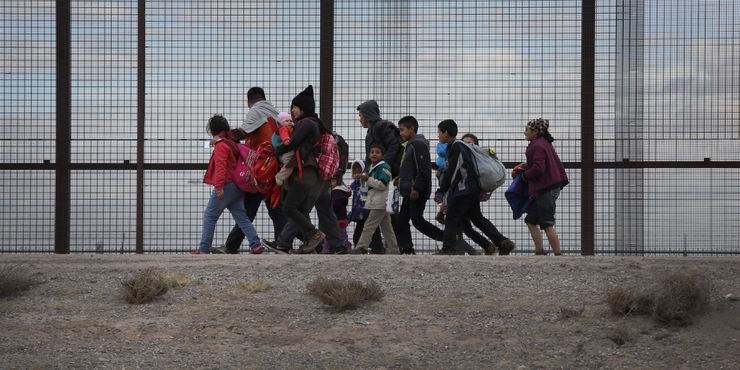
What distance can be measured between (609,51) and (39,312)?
25.8 ft

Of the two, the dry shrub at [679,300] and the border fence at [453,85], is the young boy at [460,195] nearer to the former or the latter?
the border fence at [453,85]

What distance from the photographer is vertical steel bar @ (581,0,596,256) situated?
14594mm

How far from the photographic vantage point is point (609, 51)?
47.8 feet

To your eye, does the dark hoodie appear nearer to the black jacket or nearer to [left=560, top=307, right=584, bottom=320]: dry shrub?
the black jacket

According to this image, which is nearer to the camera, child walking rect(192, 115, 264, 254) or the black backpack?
child walking rect(192, 115, 264, 254)

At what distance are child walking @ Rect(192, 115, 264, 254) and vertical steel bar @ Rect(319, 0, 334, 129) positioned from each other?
7.54 feet

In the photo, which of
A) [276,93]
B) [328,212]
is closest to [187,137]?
[276,93]

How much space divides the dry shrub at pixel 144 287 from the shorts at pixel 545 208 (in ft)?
13.3

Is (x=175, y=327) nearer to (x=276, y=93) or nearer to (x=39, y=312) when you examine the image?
(x=39, y=312)

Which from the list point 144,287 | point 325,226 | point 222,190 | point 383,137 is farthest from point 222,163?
point 144,287

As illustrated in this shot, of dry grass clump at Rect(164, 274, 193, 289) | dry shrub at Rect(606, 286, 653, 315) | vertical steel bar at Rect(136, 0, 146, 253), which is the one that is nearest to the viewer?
dry shrub at Rect(606, 286, 653, 315)

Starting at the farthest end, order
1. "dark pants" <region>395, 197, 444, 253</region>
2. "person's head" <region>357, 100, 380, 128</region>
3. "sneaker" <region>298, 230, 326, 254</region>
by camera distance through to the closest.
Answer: "dark pants" <region>395, 197, 444, 253</region> < "person's head" <region>357, 100, 380, 128</region> < "sneaker" <region>298, 230, 326, 254</region>

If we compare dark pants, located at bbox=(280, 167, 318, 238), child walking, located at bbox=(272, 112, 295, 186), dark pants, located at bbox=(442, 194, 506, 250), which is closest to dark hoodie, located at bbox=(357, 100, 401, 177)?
dark pants, located at bbox=(442, 194, 506, 250)

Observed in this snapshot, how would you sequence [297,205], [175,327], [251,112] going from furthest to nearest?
[251,112]
[297,205]
[175,327]
